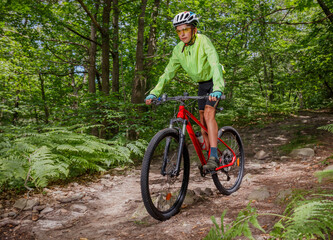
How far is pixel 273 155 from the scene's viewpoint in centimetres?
592

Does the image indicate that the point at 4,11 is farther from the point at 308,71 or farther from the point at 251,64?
the point at 308,71

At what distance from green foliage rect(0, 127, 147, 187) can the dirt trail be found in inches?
15.8

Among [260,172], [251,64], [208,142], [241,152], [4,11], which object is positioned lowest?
[260,172]

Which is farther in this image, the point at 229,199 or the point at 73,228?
the point at 229,199

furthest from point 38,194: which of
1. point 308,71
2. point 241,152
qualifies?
point 308,71

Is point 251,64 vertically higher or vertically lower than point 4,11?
lower

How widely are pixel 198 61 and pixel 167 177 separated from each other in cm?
166

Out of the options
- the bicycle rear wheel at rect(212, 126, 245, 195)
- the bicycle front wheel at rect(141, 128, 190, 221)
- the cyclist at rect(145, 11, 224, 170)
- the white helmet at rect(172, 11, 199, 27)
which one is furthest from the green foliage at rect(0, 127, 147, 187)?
the white helmet at rect(172, 11, 199, 27)

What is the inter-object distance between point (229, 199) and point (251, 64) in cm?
795

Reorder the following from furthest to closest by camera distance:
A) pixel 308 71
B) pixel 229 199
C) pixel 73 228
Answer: pixel 308 71, pixel 229 199, pixel 73 228

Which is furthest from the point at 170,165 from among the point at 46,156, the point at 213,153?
the point at 46,156

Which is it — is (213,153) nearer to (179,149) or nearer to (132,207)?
(179,149)

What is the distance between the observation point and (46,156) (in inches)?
155

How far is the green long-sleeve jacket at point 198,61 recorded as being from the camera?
3.08 meters
